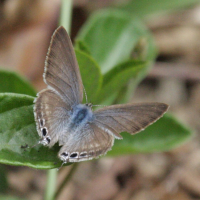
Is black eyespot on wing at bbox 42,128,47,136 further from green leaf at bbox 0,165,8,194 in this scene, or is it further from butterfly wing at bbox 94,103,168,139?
green leaf at bbox 0,165,8,194

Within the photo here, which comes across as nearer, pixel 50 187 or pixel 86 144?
pixel 86 144

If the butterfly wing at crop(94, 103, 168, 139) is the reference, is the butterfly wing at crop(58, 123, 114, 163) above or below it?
below

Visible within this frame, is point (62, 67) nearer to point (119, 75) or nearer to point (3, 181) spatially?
point (119, 75)

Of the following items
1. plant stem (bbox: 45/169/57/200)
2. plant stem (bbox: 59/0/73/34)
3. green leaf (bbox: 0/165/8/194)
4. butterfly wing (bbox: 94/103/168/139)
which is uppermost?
plant stem (bbox: 59/0/73/34)

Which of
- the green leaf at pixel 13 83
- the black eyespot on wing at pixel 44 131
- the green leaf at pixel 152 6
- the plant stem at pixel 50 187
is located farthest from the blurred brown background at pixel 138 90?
the black eyespot on wing at pixel 44 131

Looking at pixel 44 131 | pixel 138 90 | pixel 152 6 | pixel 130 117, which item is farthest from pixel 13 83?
pixel 152 6

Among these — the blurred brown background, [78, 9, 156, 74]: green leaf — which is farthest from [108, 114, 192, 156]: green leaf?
the blurred brown background

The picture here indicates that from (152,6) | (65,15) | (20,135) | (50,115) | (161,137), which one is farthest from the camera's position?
(152,6)
